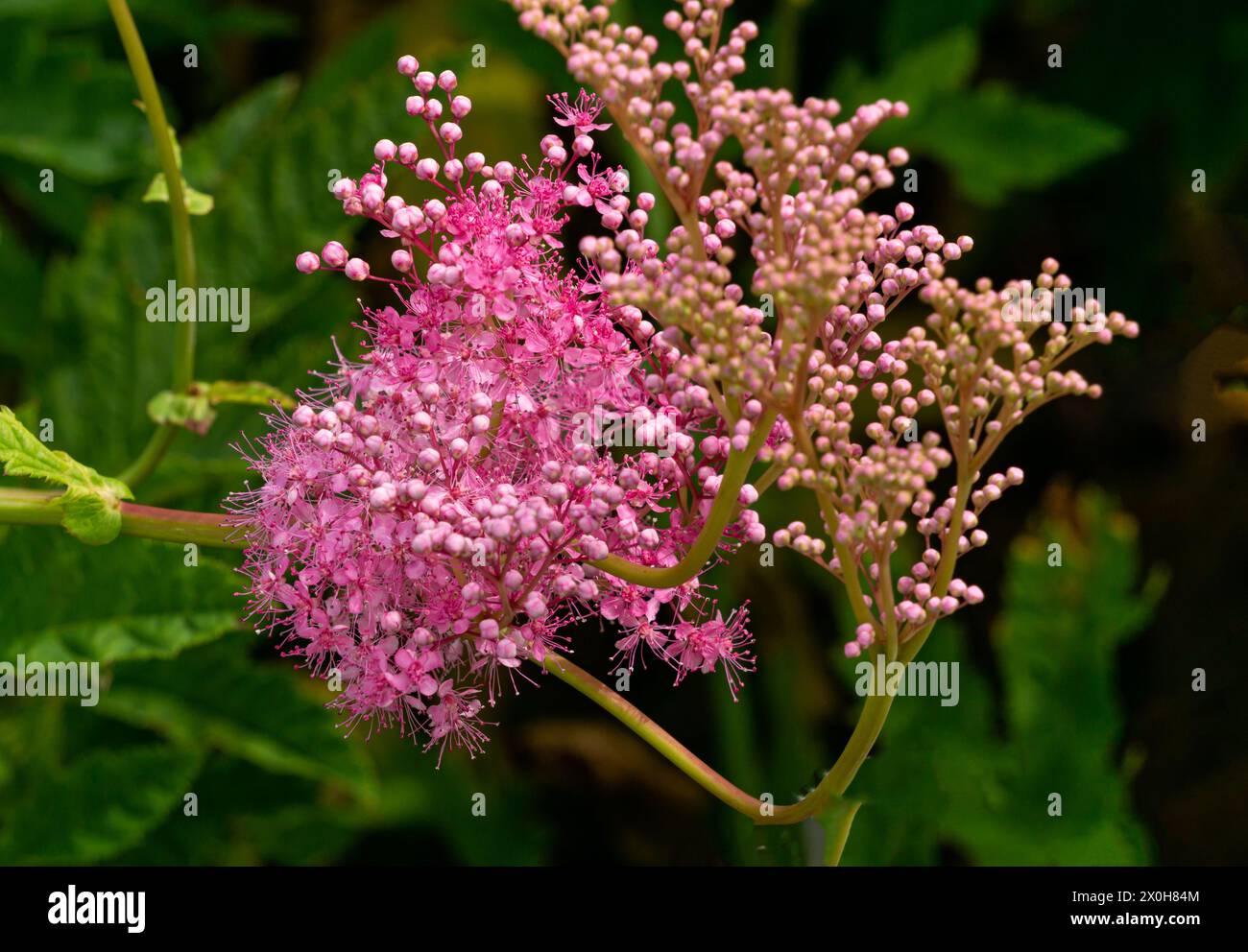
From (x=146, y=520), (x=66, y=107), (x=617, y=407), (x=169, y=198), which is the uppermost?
(x=66, y=107)

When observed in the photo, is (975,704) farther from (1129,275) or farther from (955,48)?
(955,48)

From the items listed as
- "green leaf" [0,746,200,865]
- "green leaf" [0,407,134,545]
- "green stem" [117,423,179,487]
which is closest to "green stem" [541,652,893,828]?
"green leaf" [0,407,134,545]

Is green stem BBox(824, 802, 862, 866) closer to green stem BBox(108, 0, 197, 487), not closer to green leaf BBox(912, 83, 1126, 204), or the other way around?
green stem BBox(108, 0, 197, 487)

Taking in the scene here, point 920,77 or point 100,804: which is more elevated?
point 920,77

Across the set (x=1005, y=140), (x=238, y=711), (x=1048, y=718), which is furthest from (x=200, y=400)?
(x=1005, y=140)

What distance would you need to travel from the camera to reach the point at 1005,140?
13.3 ft

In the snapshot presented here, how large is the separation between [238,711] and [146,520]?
3.15 ft

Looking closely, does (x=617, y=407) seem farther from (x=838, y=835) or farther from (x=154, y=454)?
(x=154, y=454)

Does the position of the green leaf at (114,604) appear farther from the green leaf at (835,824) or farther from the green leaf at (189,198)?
the green leaf at (835,824)

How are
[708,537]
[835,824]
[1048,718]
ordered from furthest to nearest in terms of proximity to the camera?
[1048,718] → [835,824] → [708,537]

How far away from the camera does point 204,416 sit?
7.63 ft

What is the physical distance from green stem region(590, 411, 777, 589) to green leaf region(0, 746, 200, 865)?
142 centimetres

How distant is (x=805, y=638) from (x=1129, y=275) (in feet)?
6.16

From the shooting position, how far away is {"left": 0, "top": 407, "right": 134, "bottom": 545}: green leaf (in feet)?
6.22
